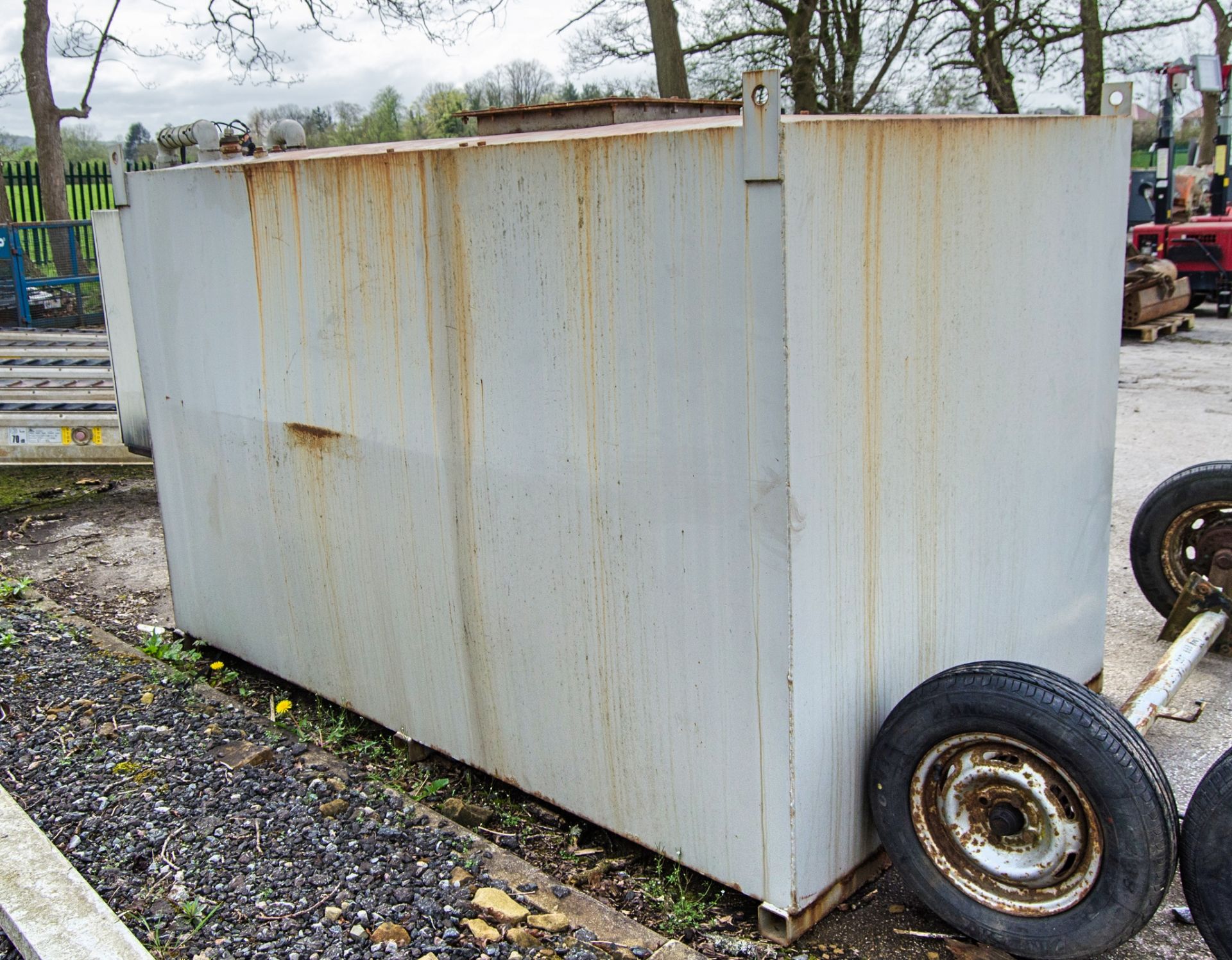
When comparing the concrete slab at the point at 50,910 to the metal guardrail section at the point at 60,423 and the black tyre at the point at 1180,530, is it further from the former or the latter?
the metal guardrail section at the point at 60,423

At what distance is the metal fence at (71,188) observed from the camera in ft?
57.3

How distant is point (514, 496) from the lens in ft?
8.73

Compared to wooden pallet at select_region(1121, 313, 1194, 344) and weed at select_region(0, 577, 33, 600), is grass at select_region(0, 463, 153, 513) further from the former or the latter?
wooden pallet at select_region(1121, 313, 1194, 344)

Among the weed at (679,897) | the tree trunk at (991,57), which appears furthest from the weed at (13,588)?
the tree trunk at (991,57)

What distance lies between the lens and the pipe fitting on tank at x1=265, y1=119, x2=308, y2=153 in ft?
13.2

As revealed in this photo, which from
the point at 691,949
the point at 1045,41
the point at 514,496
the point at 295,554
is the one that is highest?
the point at 1045,41

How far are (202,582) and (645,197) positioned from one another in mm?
2628

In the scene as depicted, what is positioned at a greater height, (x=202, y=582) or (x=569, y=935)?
(x=202, y=582)

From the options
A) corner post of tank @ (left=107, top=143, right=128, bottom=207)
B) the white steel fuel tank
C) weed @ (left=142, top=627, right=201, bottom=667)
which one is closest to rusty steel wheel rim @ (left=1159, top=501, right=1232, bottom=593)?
the white steel fuel tank

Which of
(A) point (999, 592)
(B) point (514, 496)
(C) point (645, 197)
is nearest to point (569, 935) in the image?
(B) point (514, 496)

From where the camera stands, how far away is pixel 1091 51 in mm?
17828

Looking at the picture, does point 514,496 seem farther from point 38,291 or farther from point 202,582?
point 38,291

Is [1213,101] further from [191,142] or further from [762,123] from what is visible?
[762,123]

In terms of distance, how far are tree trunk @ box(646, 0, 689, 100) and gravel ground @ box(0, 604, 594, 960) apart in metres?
9.81
